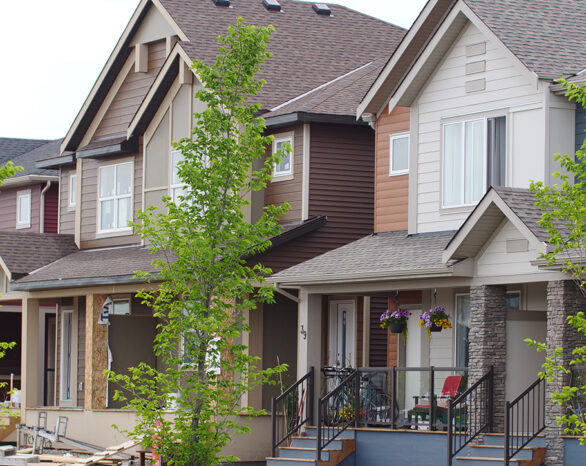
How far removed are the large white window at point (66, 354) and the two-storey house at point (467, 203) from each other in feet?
35.9

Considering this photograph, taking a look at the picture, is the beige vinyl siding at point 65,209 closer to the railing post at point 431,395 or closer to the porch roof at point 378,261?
the porch roof at point 378,261

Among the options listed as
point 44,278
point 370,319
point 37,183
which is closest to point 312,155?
point 370,319

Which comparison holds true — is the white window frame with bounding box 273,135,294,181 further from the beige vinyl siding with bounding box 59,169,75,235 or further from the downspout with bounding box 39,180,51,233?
the downspout with bounding box 39,180,51,233

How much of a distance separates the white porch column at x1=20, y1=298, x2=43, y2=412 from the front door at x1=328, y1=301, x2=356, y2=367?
7927 mm

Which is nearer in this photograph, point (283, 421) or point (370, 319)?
point (283, 421)

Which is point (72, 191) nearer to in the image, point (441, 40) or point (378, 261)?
point (378, 261)

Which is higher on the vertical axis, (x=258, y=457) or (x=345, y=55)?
(x=345, y=55)

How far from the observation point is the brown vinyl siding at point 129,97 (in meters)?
30.3

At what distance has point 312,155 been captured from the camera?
26500 millimetres

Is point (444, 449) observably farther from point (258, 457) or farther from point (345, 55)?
point (345, 55)

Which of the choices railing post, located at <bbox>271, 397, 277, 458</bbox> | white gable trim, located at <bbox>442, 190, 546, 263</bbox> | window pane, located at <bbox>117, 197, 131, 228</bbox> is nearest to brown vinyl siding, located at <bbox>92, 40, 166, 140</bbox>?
window pane, located at <bbox>117, 197, 131, 228</bbox>

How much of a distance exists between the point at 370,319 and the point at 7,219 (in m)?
16.0

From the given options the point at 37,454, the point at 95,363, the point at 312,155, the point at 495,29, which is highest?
the point at 495,29

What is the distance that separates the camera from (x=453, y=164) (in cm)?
2281
